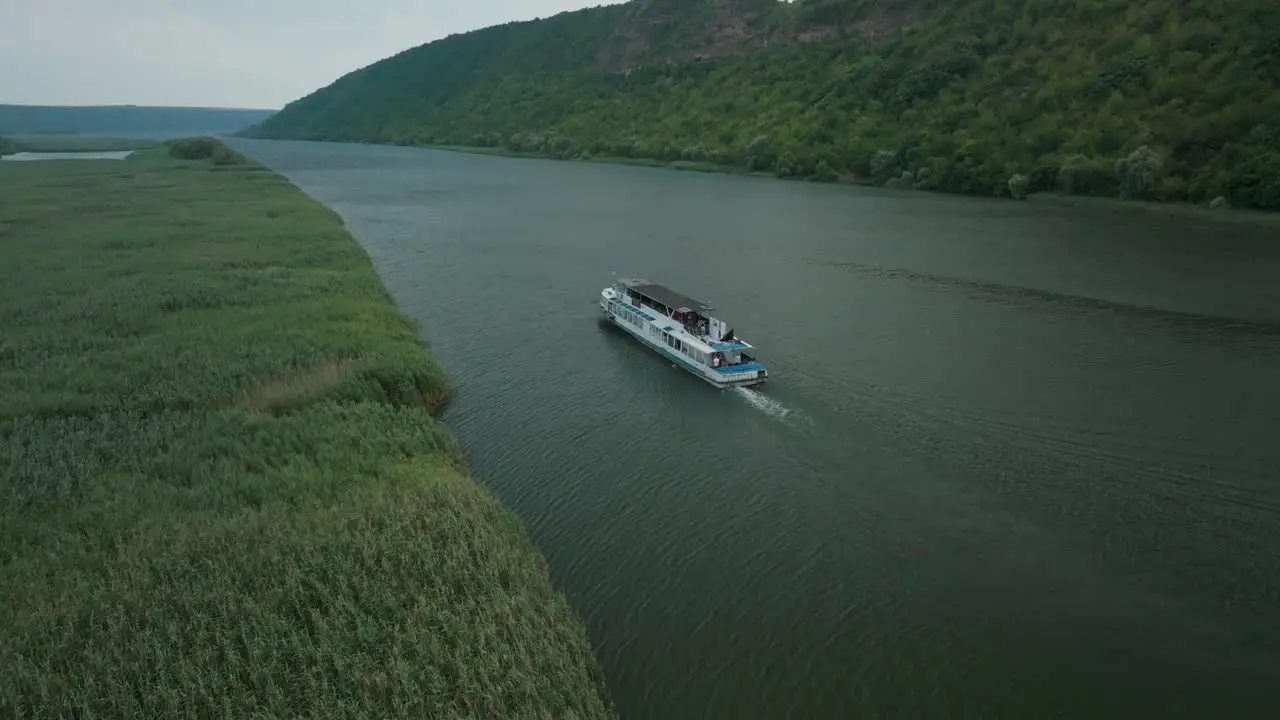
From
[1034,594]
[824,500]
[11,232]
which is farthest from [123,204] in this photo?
[1034,594]

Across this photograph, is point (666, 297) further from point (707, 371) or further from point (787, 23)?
point (787, 23)

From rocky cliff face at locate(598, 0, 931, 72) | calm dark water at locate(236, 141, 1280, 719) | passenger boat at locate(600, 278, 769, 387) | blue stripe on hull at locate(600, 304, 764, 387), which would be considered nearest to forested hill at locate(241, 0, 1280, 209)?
rocky cliff face at locate(598, 0, 931, 72)

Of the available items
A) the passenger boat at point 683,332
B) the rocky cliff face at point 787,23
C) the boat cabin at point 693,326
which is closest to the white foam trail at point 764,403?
the passenger boat at point 683,332

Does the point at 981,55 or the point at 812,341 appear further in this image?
the point at 981,55

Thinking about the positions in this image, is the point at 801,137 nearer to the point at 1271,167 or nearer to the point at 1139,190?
the point at 1139,190

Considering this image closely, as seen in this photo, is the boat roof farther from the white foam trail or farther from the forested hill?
the forested hill

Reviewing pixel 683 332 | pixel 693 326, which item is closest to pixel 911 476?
pixel 693 326

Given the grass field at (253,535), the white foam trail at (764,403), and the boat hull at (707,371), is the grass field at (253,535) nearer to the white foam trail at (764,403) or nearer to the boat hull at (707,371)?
the boat hull at (707,371)
